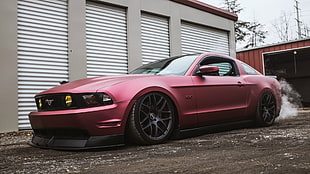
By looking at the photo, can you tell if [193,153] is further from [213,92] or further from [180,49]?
[180,49]

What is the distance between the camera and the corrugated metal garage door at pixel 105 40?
8.14 m

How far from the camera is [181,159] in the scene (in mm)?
2467

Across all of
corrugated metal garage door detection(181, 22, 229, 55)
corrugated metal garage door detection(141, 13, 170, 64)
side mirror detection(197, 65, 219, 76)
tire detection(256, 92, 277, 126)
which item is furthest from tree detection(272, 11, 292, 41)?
side mirror detection(197, 65, 219, 76)

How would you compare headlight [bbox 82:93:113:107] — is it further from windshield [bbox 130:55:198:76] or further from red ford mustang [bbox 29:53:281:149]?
windshield [bbox 130:55:198:76]

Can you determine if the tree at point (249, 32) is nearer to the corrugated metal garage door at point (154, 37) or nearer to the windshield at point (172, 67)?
the corrugated metal garage door at point (154, 37)

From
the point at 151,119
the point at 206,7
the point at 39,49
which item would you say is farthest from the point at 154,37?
the point at 151,119

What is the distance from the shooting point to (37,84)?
7.00 meters

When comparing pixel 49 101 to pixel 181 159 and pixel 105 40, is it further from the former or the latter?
pixel 105 40

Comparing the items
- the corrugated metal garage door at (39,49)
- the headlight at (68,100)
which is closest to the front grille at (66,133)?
the headlight at (68,100)

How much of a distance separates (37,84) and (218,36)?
784cm

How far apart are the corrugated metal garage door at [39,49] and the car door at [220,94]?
4.32 meters

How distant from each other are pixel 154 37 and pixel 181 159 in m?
7.67

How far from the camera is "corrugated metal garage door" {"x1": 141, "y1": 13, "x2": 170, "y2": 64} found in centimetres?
949

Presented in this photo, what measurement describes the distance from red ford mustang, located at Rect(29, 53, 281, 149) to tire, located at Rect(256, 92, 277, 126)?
0.99 feet
